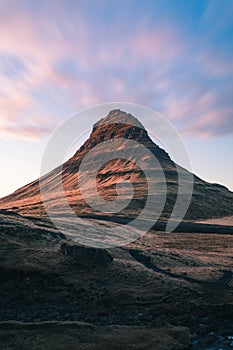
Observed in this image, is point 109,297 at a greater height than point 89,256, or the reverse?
point 89,256

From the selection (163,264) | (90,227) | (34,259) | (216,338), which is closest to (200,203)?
(90,227)

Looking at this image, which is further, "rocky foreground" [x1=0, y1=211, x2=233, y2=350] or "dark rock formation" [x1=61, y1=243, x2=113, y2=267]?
"dark rock formation" [x1=61, y1=243, x2=113, y2=267]

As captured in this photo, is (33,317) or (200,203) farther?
(200,203)

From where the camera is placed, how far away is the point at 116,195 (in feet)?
577

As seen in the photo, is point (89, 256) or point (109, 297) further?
point (89, 256)

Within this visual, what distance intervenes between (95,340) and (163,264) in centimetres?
3166

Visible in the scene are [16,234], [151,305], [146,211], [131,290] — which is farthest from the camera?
[146,211]

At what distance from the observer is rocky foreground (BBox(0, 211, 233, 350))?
32156mm

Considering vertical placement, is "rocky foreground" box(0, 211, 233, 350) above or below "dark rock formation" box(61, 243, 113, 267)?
below

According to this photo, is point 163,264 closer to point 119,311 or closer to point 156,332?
point 119,311

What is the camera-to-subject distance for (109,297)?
143 feet

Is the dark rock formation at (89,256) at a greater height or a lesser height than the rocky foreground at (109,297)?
greater

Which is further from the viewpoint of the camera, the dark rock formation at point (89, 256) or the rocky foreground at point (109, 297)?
the dark rock formation at point (89, 256)

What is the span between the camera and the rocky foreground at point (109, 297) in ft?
105
